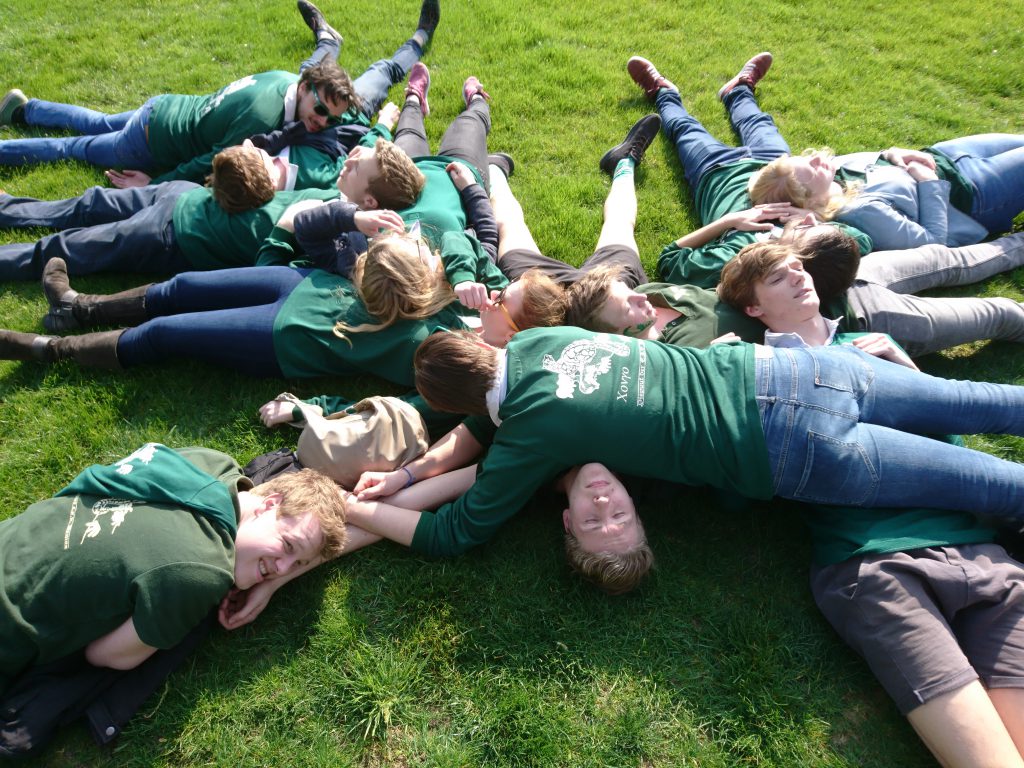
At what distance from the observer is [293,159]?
513 cm

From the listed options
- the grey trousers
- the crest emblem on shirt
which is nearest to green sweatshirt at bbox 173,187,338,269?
the crest emblem on shirt

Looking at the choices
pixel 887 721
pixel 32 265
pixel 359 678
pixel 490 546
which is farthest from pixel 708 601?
pixel 32 265

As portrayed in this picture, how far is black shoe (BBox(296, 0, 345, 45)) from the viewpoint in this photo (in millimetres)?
6637

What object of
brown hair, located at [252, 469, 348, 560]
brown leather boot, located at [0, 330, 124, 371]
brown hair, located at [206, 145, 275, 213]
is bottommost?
brown hair, located at [252, 469, 348, 560]

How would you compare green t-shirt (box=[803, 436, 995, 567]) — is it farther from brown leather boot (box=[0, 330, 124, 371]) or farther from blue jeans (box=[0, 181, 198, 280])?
blue jeans (box=[0, 181, 198, 280])

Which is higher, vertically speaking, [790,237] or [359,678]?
[790,237]

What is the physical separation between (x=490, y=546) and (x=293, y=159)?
11.9ft

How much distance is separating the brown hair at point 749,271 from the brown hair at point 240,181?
3.27 metres

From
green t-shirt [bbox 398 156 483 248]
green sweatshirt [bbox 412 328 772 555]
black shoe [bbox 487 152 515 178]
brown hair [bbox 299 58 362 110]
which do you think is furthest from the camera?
black shoe [bbox 487 152 515 178]

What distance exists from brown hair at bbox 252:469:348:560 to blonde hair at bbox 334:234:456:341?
38.3 inches

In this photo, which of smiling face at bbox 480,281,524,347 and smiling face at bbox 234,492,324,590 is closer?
smiling face at bbox 234,492,324,590

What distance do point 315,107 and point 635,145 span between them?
2729 millimetres

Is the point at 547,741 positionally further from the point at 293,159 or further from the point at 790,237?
the point at 293,159

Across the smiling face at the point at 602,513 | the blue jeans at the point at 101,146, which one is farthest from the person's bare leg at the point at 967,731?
the blue jeans at the point at 101,146
